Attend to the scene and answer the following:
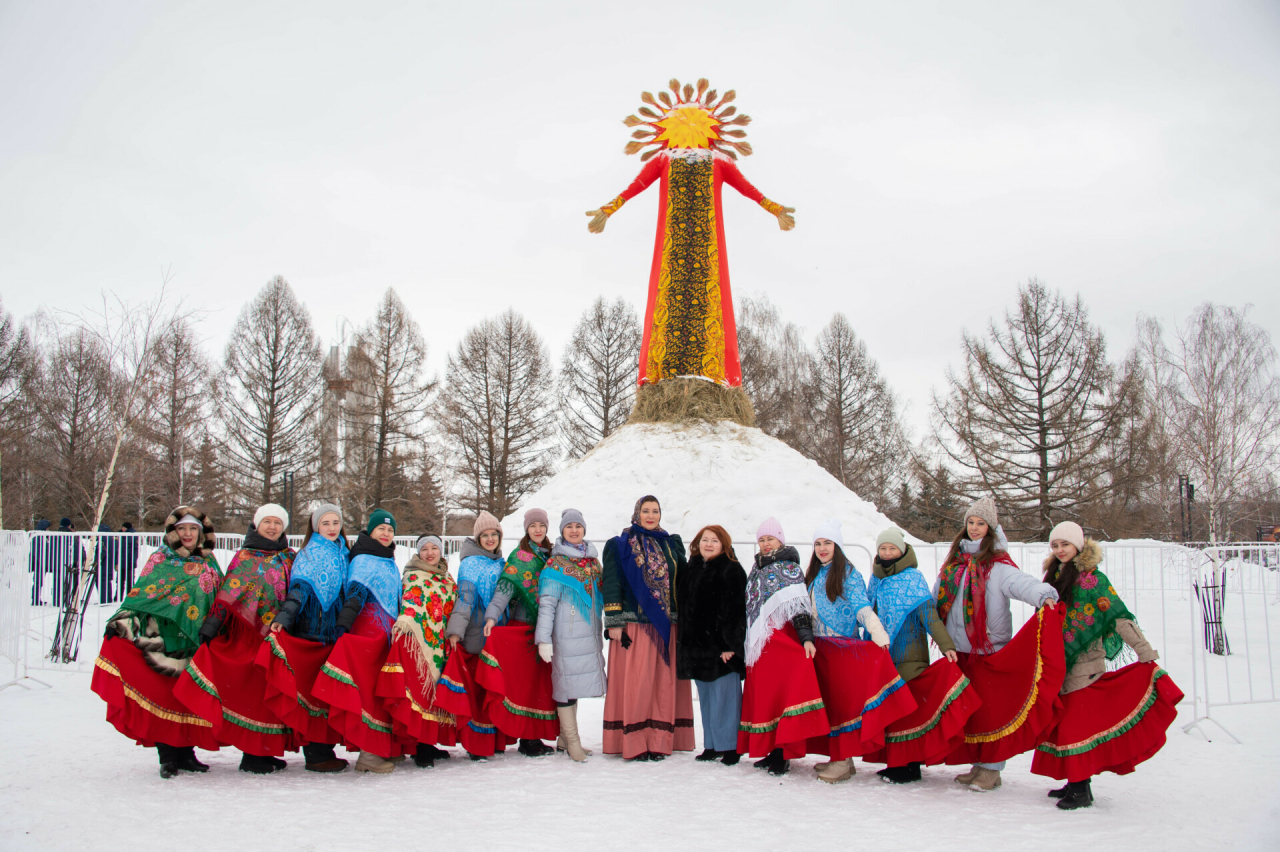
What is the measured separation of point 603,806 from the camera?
12.8 ft

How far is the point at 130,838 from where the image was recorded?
341cm

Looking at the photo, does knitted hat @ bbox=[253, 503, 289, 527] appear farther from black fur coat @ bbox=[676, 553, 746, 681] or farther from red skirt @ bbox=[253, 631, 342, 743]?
black fur coat @ bbox=[676, 553, 746, 681]

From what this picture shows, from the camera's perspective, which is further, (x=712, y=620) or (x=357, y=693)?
(x=712, y=620)

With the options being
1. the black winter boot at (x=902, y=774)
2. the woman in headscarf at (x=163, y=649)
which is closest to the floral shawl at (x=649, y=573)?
the black winter boot at (x=902, y=774)

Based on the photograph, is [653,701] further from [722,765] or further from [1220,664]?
[1220,664]

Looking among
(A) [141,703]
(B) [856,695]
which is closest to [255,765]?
(A) [141,703]

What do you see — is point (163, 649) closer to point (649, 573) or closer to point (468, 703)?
point (468, 703)

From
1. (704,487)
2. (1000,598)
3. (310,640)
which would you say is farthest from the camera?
(704,487)

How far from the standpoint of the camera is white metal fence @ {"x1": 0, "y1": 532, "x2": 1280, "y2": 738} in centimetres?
650

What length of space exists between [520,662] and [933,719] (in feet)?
7.81

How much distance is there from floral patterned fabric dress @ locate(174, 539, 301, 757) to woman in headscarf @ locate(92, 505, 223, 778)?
0.37 ft

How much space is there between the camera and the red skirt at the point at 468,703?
15.1 ft

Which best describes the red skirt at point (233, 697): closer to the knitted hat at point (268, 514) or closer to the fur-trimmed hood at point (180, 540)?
the fur-trimmed hood at point (180, 540)

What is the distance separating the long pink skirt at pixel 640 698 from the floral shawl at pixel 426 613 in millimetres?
1054
